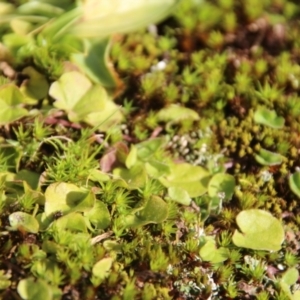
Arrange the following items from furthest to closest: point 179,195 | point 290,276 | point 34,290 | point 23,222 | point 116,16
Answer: point 116,16, point 179,195, point 290,276, point 23,222, point 34,290

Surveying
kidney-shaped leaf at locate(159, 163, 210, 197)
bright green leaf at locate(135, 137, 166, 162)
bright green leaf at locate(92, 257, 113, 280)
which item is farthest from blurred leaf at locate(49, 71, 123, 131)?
bright green leaf at locate(92, 257, 113, 280)

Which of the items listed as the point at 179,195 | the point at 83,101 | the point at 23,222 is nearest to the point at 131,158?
the point at 179,195

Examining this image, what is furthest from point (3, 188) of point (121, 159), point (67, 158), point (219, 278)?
point (219, 278)

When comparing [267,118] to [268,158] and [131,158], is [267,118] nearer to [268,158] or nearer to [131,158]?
[268,158]

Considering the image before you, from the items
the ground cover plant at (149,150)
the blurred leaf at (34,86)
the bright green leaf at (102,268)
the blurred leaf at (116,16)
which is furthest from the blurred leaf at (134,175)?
the blurred leaf at (116,16)

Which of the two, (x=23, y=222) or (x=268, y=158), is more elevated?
(x=23, y=222)

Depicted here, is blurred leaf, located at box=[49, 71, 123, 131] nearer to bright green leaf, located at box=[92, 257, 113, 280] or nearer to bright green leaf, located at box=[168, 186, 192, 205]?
bright green leaf, located at box=[168, 186, 192, 205]

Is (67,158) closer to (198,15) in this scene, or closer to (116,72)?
(116,72)
